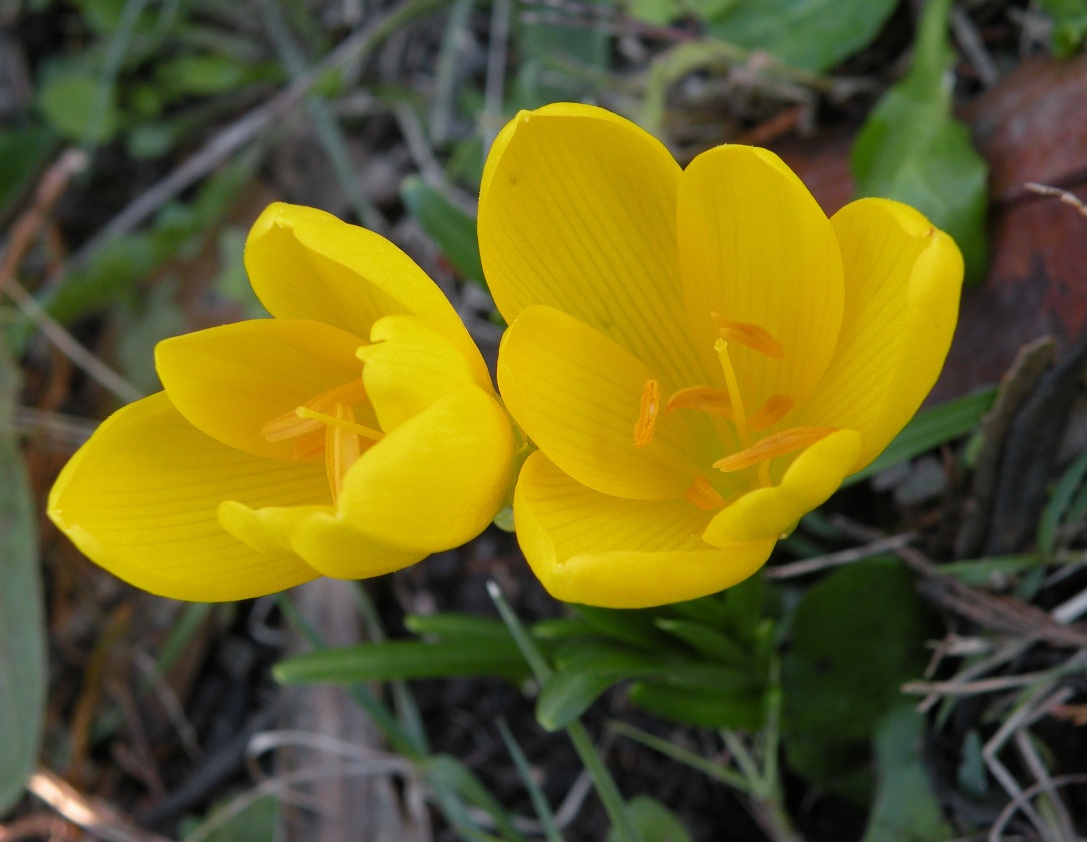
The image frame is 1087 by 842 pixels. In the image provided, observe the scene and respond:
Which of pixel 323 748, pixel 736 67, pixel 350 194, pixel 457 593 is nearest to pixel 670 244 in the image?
pixel 736 67

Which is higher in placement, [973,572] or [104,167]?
[104,167]

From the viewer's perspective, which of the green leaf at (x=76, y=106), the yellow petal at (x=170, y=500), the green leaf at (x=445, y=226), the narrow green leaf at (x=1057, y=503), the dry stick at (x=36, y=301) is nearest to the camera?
the yellow petal at (x=170, y=500)

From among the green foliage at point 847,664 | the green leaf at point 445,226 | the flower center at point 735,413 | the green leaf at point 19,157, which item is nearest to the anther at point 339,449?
the flower center at point 735,413

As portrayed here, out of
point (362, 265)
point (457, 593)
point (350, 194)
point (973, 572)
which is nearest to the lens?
point (362, 265)

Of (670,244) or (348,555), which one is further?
(670,244)

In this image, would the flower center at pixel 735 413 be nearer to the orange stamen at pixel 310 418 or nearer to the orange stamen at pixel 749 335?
the orange stamen at pixel 749 335

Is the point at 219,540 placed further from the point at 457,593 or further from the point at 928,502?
the point at 928,502

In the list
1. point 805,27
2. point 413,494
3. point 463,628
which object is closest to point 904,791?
point 463,628
